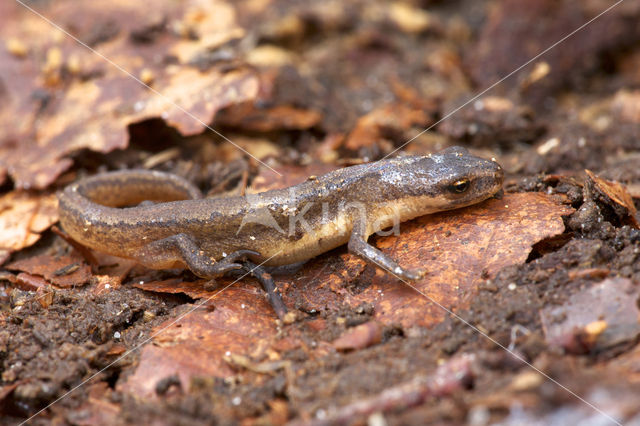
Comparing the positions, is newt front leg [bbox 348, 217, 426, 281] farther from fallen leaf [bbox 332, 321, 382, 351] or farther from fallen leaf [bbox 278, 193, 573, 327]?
fallen leaf [bbox 332, 321, 382, 351]

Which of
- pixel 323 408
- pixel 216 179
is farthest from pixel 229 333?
pixel 216 179

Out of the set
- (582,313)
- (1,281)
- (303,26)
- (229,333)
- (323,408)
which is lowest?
(1,281)

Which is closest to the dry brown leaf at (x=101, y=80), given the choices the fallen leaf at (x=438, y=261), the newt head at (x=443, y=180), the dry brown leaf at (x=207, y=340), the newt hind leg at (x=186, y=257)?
the newt hind leg at (x=186, y=257)

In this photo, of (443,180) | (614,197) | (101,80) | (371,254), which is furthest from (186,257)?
(614,197)

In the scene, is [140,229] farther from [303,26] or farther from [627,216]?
[303,26]

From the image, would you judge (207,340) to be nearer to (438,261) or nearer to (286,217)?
(286,217)

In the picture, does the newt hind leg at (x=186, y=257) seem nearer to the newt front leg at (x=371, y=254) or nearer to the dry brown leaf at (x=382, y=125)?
Result: the newt front leg at (x=371, y=254)
